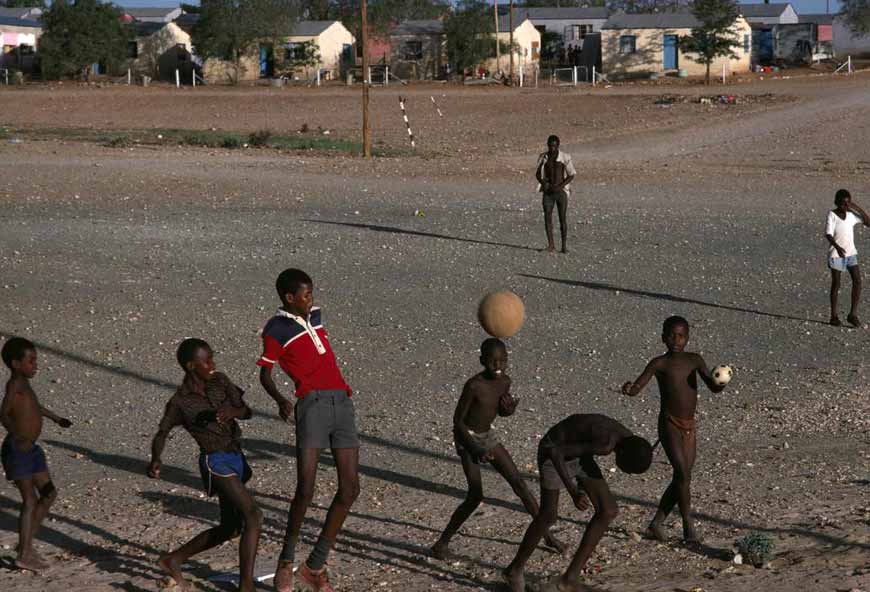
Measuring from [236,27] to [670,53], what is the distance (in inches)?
905

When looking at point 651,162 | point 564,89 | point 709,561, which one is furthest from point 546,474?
point 564,89

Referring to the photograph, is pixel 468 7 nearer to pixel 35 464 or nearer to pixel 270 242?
pixel 270 242

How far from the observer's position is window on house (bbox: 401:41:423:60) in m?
79.2

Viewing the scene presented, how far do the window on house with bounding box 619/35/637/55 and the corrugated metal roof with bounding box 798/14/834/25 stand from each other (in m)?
15.8

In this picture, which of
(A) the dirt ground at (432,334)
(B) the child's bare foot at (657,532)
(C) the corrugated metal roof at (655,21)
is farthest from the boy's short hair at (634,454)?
(C) the corrugated metal roof at (655,21)

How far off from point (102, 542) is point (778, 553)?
3.65m

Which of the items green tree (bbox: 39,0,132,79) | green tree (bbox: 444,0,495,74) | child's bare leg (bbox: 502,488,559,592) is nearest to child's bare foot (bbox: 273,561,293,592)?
child's bare leg (bbox: 502,488,559,592)

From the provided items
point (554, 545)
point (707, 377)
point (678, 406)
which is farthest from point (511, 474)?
point (707, 377)

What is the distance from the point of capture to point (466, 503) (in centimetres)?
743

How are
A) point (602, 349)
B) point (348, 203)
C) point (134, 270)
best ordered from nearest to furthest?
point (602, 349) → point (134, 270) → point (348, 203)

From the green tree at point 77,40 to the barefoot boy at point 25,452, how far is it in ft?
233

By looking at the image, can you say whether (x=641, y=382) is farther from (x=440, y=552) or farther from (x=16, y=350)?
(x=16, y=350)

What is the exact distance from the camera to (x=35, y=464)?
24.3 ft

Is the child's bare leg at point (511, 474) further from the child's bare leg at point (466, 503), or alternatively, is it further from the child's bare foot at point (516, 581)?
the child's bare foot at point (516, 581)
